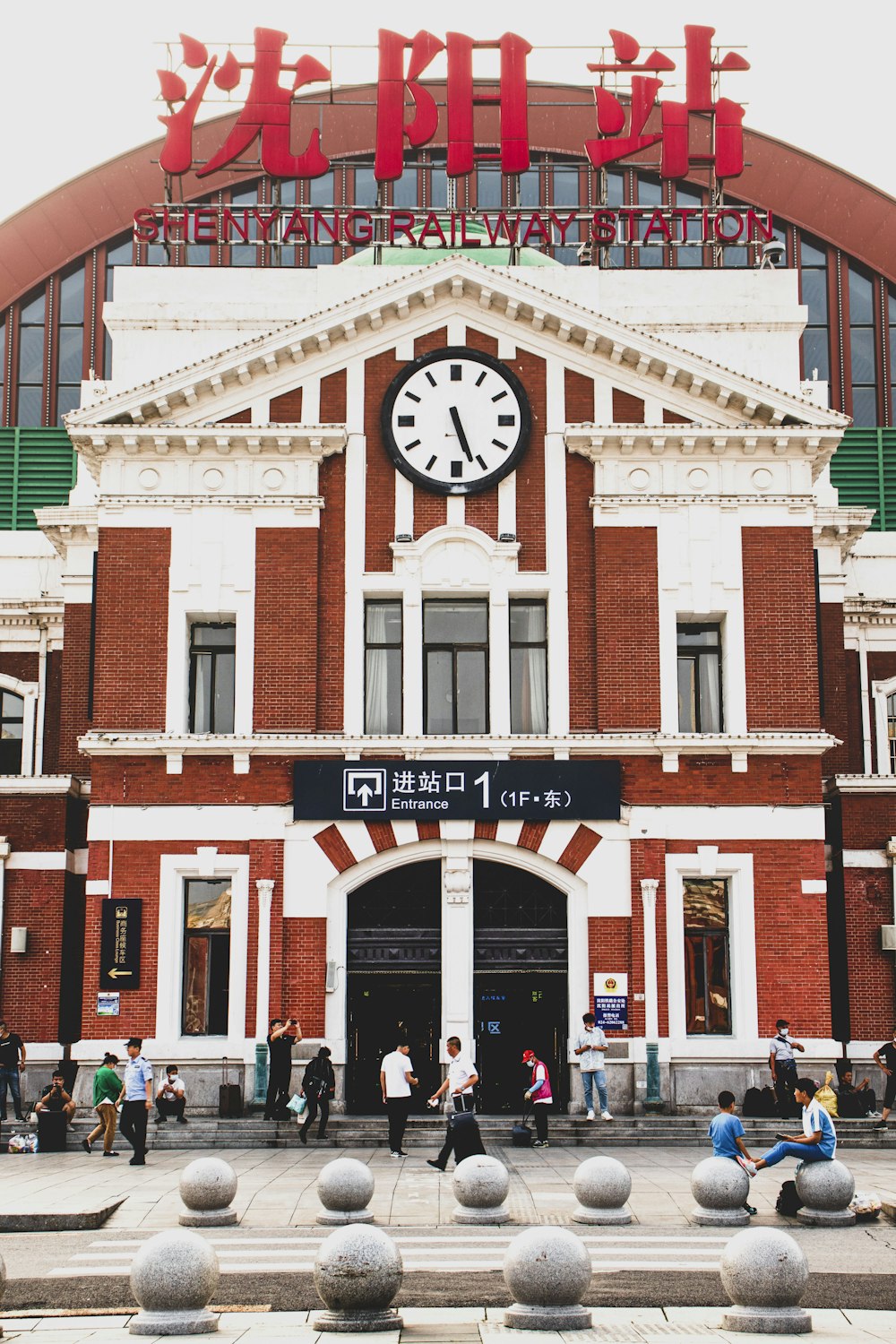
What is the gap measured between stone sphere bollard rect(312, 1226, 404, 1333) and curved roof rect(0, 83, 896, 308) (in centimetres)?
4948

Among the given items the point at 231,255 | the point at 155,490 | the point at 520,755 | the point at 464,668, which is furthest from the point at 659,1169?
the point at 231,255

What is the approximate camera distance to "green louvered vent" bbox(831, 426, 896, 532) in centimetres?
5219

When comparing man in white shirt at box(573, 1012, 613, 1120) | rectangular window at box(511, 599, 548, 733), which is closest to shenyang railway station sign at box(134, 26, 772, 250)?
rectangular window at box(511, 599, 548, 733)

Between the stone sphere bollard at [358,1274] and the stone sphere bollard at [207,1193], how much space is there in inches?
204

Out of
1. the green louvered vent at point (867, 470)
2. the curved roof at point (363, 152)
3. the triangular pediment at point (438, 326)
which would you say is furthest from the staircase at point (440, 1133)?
the curved roof at point (363, 152)

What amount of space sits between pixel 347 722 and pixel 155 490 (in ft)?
19.9

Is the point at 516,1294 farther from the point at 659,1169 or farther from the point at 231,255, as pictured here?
the point at 231,255

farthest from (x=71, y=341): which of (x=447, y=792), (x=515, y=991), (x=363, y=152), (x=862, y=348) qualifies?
(x=515, y=991)

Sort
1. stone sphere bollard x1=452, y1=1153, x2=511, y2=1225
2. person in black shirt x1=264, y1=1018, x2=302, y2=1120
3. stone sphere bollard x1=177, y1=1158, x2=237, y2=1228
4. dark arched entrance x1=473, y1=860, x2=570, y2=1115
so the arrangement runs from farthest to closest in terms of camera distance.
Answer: dark arched entrance x1=473, y1=860, x2=570, y2=1115, person in black shirt x1=264, y1=1018, x2=302, y2=1120, stone sphere bollard x1=452, y1=1153, x2=511, y2=1225, stone sphere bollard x1=177, y1=1158, x2=237, y2=1228

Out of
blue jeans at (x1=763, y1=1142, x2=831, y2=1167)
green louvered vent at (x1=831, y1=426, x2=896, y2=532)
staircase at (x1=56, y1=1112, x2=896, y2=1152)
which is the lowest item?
staircase at (x1=56, y1=1112, x2=896, y2=1152)

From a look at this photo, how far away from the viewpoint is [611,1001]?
1202 inches

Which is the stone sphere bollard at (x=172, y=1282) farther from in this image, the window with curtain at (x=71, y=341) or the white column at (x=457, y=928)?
the window with curtain at (x=71, y=341)

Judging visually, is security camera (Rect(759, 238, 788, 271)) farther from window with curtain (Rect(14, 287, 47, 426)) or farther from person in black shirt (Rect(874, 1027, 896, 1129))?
window with curtain (Rect(14, 287, 47, 426))

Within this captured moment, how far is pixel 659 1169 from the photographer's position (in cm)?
2480
